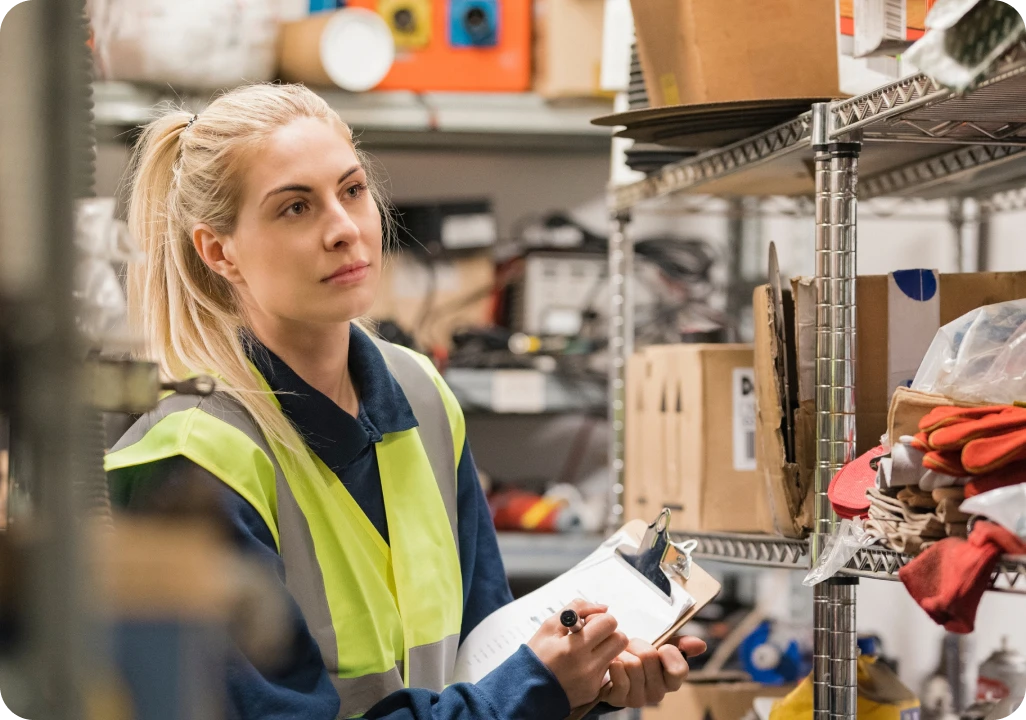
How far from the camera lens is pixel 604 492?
3297mm

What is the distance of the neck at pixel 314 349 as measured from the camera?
1.46 m

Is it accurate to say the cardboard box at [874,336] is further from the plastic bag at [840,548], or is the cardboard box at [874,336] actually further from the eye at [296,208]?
the eye at [296,208]

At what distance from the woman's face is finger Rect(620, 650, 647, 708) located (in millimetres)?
566

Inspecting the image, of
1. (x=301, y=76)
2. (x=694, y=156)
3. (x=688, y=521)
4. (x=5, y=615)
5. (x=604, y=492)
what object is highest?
(x=301, y=76)

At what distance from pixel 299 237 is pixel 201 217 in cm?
15

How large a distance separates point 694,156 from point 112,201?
1367 millimetres

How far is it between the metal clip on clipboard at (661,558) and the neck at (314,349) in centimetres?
45

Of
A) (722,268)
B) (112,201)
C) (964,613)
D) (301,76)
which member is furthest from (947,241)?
(112,201)

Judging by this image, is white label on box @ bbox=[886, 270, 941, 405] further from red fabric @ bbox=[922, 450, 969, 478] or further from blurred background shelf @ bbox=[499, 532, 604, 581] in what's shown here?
blurred background shelf @ bbox=[499, 532, 604, 581]

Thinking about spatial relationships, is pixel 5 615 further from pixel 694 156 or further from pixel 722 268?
pixel 722 268

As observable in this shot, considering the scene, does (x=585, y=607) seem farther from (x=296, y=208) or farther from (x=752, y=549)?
(x=296, y=208)

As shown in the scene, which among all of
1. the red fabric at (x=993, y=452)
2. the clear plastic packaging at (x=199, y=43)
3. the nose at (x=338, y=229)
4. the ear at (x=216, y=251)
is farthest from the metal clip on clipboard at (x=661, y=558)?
the clear plastic packaging at (x=199, y=43)

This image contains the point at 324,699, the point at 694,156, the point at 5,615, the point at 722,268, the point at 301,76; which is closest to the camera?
the point at 5,615

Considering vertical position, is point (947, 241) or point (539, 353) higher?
point (947, 241)
